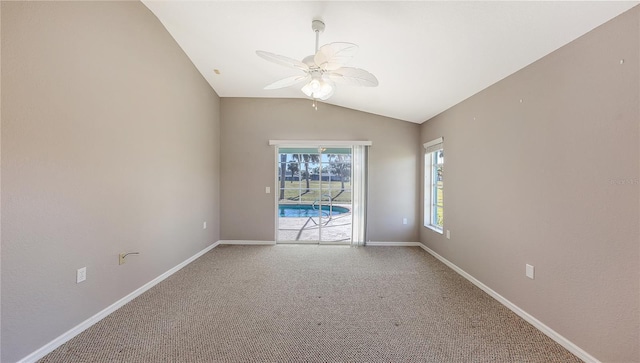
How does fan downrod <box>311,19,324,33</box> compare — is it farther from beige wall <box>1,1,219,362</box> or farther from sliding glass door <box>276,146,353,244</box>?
sliding glass door <box>276,146,353,244</box>

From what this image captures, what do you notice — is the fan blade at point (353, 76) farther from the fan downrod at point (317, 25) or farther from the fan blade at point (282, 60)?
the fan downrod at point (317, 25)

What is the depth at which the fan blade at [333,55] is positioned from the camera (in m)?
1.65

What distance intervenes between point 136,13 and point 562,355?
4.82 metres

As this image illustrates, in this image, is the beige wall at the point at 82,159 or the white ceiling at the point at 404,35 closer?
the beige wall at the point at 82,159

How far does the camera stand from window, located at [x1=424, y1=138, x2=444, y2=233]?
3.93 meters

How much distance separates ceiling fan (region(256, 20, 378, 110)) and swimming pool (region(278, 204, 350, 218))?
3.02 m

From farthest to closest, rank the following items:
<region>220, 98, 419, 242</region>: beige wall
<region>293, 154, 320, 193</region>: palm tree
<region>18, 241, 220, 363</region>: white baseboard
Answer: <region>293, 154, 320, 193</region>: palm tree
<region>220, 98, 419, 242</region>: beige wall
<region>18, 241, 220, 363</region>: white baseboard

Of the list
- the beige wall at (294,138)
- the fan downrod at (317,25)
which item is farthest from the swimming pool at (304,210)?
the fan downrod at (317,25)

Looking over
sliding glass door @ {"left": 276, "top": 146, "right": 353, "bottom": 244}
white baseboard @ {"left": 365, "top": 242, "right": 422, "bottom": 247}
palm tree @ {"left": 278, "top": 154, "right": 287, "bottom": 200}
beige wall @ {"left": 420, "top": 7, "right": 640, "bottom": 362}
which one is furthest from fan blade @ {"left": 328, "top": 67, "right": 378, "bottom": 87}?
white baseboard @ {"left": 365, "top": 242, "right": 422, "bottom": 247}

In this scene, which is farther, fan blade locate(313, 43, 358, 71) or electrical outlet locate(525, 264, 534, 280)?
electrical outlet locate(525, 264, 534, 280)

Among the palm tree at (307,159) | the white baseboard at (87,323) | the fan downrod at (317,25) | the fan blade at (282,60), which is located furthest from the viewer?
the palm tree at (307,159)

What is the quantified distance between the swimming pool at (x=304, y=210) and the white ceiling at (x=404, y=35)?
94.1 inches

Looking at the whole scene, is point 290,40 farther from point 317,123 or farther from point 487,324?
point 487,324

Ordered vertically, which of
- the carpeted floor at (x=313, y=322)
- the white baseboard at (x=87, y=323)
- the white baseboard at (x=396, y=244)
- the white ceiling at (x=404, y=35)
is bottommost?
the carpeted floor at (x=313, y=322)
